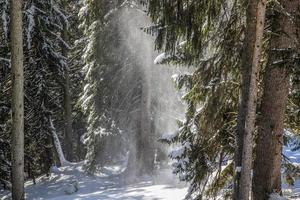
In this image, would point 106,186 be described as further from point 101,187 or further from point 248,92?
point 248,92

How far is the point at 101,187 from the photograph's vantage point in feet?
59.6

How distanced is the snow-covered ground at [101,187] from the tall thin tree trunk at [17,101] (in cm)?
379

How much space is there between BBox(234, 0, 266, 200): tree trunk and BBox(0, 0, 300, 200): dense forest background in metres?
0.02

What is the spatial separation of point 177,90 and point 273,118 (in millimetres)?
4420

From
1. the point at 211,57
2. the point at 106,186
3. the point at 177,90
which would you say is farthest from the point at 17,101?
the point at 106,186

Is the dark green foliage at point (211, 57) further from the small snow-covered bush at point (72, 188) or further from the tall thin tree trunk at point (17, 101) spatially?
the small snow-covered bush at point (72, 188)

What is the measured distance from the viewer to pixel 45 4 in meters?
17.3

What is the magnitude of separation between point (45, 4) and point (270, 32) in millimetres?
12531

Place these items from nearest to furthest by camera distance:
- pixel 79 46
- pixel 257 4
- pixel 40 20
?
pixel 257 4 < pixel 40 20 < pixel 79 46

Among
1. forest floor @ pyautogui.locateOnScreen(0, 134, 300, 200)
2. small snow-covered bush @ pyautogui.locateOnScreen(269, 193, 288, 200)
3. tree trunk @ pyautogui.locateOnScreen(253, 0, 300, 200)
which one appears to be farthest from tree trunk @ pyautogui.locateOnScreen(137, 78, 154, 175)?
small snow-covered bush @ pyautogui.locateOnScreen(269, 193, 288, 200)

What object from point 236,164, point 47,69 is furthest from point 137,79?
point 236,164

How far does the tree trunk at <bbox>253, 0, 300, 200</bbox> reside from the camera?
691cm

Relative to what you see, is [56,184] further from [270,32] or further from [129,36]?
[270,32]

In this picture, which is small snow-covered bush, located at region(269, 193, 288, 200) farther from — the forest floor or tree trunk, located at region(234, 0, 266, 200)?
the forest floor
